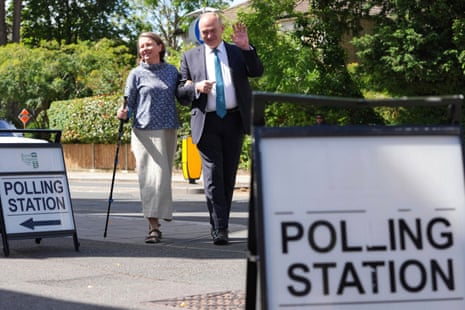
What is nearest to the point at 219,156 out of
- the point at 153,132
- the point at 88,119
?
the point at 153,132

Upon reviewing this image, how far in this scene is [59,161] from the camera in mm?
8469

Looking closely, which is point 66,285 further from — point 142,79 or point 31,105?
point 31,105

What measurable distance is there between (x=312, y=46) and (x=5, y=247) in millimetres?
19783

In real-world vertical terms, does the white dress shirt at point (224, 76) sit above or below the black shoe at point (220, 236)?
above

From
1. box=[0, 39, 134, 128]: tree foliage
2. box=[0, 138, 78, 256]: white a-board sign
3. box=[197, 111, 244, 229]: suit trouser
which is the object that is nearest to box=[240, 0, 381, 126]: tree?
box=[197, 111, 244, 229]: suit trouser

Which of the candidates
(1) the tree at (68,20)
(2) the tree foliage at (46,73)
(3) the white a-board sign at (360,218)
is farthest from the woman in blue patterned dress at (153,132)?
(1) the tree at (68,20)

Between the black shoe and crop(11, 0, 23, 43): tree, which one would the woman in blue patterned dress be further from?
crop(11, 0, 23, 43): tree

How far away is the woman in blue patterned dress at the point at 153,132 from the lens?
8812 mm

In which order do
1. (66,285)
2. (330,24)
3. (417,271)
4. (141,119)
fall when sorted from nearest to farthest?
(417,271), (66,285), (141,119), (330,24)

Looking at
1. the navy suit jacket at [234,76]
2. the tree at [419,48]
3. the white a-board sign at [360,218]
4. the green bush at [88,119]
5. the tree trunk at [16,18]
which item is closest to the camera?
the white a-board sign at [360,218]

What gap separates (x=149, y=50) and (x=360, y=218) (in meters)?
5.61

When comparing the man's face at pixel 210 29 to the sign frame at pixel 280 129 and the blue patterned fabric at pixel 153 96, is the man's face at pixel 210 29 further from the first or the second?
the sign frame at pixel 280 129

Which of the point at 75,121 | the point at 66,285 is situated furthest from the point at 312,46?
the point at 66,285

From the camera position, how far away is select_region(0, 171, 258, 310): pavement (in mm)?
5723
